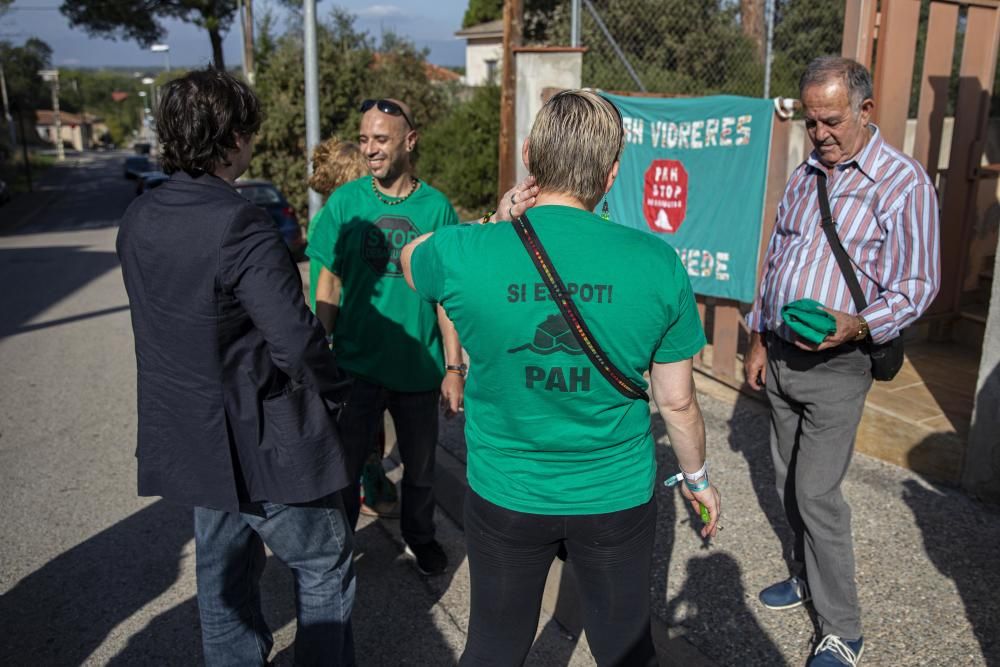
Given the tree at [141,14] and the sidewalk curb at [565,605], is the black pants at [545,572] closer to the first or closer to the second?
the sidewalk curb at [565,605]

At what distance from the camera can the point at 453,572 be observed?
3.64m

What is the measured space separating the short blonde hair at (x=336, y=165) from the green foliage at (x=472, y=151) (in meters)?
11.6

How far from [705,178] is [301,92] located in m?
14.0

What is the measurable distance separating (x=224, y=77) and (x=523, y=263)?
1.03m

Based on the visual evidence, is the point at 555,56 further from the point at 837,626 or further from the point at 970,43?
the point at 837,626

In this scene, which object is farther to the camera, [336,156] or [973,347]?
[973,347]

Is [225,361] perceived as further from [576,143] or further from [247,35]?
[247,35]

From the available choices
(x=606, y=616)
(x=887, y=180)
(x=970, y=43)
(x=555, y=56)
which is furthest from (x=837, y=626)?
(x=555, y=56)

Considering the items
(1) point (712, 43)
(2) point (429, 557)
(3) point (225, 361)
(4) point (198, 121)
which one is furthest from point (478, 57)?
(3) point (225, 361)

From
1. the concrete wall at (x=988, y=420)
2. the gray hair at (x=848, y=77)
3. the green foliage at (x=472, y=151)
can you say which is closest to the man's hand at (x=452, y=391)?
the gray hair at (x=848, y=77)

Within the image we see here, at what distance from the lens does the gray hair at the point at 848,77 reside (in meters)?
2.70

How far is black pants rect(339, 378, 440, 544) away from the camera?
10.8 feet

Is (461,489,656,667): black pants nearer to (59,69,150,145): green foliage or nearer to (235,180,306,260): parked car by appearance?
(235,180,306,260): parked car

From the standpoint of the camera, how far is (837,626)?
2.77 meters
